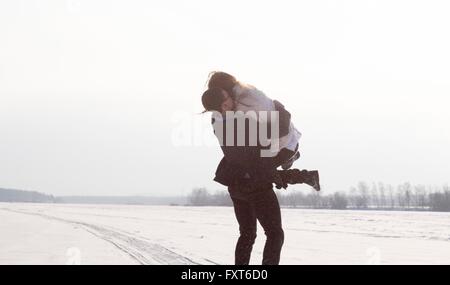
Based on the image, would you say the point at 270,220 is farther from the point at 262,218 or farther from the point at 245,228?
the point at 245,228

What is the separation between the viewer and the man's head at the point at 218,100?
271 centimetres

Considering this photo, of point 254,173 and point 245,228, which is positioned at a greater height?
point 254,173

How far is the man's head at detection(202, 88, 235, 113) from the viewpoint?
2.71m

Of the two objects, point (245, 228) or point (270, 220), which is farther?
point (245, 228)

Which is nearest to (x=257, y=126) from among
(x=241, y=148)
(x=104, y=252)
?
(x=241, y=148)

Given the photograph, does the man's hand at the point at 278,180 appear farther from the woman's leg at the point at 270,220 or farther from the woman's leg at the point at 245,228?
the woman's leg at the point at 245,228

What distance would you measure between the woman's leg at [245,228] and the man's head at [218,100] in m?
0.58

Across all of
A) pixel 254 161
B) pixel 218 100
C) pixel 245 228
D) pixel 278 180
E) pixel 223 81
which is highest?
pixel 223 81

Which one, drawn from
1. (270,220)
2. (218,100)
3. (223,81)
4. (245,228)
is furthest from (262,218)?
(223,81)

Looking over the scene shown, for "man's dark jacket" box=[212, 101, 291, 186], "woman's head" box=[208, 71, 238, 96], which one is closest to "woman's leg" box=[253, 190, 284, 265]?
"man's dark jacket" box=[212, 101, 291, 186]

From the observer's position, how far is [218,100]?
2713 millimetres

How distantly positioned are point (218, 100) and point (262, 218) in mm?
736

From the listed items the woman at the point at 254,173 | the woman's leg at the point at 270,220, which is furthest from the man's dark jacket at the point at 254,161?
the woman's leg at the point at 270,220
